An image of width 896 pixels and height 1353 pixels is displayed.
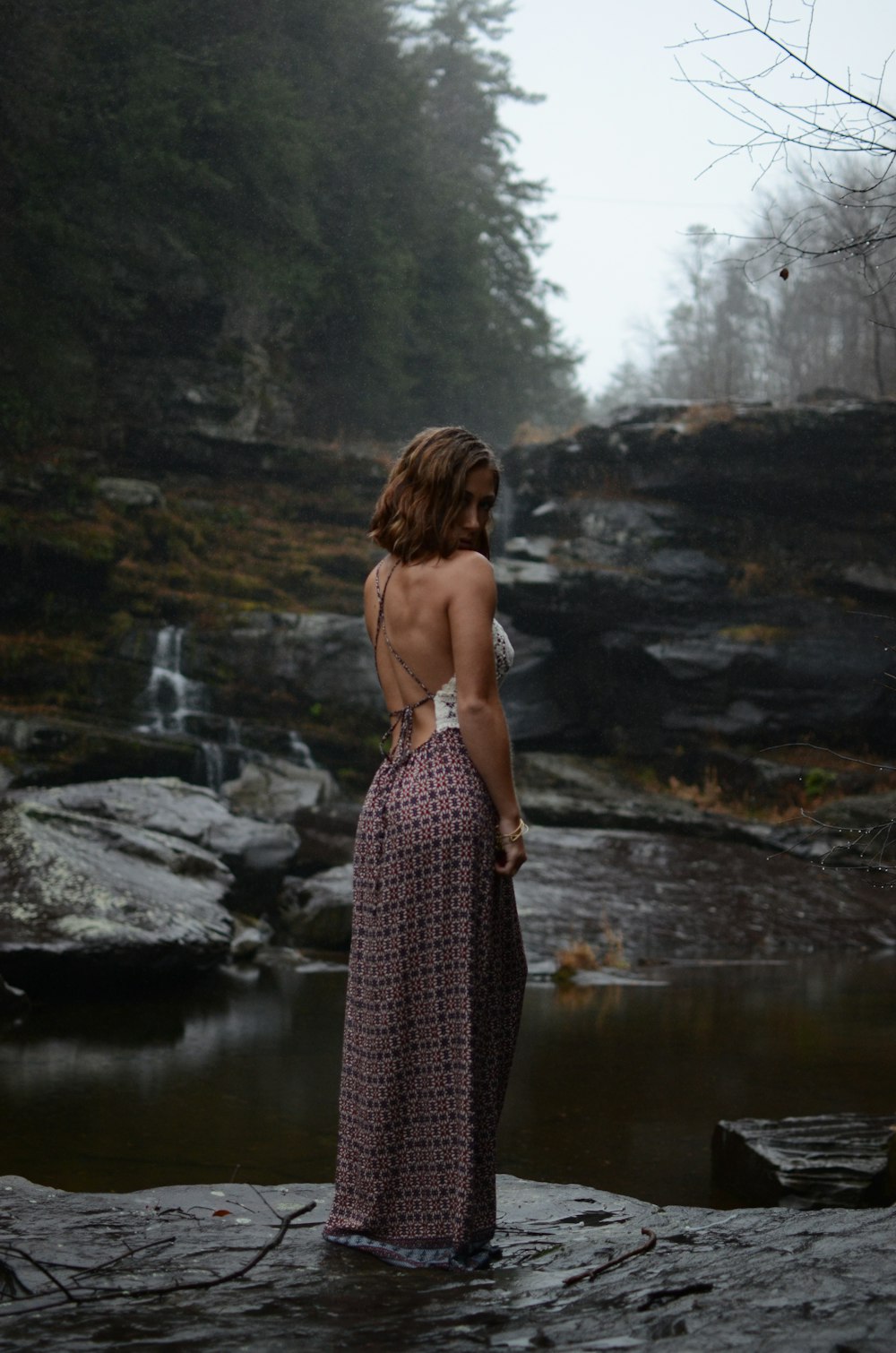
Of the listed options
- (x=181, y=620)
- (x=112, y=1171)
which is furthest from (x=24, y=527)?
(x=112, y=1171)

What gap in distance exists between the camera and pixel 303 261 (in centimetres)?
2858

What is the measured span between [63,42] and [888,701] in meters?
18.7

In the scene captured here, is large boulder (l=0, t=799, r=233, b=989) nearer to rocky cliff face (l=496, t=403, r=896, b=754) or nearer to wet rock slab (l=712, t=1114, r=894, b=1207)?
wet rock slab (l=712, t=1114, r=894, b=1207)

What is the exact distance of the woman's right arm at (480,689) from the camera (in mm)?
3500

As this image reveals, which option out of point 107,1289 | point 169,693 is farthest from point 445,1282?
point 169,693

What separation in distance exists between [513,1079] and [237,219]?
24.1m

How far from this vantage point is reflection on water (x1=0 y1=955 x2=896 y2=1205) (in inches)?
210

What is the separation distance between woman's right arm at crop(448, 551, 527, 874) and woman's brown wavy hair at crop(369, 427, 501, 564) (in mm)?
114

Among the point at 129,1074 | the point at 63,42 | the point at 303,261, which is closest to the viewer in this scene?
the point at 129,1074

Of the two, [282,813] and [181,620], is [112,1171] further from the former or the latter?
[181,620]

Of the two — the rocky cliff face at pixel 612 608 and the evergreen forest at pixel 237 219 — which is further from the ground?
the evergreen forest at pixel 237 219

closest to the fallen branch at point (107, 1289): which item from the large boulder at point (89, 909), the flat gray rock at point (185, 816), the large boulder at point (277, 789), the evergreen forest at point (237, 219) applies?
the large boulder at point (89, 909)

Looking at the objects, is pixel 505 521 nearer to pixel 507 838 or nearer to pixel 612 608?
pixel 612 608

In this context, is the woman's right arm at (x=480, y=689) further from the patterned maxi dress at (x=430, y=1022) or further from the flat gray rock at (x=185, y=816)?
the flat gray rock at (x=185, y=816)
